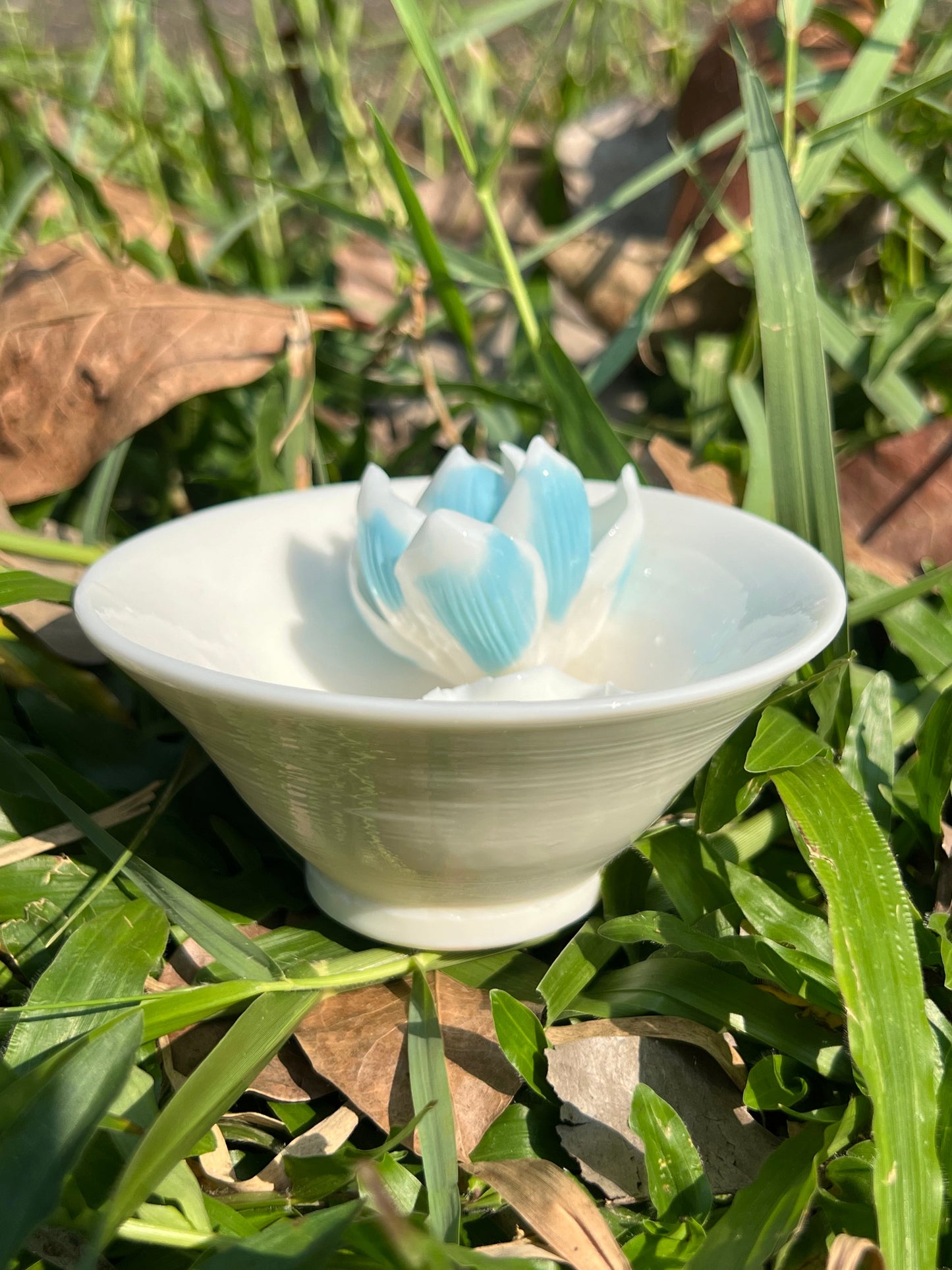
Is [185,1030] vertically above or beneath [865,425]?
beneath

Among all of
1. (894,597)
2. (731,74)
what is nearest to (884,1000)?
(894,597)

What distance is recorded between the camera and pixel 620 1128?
504 mm

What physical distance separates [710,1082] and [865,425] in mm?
648

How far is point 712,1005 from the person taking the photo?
20.8 inches

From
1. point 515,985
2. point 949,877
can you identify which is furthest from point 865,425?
point 515,985

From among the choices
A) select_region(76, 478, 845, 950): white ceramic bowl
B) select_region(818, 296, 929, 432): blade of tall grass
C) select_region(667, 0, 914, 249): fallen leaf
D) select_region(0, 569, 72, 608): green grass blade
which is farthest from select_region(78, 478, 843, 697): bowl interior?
select_region(667, 0, 914, 249): fallen leaf

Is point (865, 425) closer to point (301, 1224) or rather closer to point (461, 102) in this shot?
point (301, 1224)

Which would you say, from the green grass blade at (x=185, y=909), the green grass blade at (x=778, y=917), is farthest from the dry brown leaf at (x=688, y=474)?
the green grass blade at (x=185, y=909)

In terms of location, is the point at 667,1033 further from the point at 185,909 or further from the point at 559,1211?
the point at 185,909

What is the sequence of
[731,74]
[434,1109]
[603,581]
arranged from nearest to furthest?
[434,1109], [603,581], [731,74]

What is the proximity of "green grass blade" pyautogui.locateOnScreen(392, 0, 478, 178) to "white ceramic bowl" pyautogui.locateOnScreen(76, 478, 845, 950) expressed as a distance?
0.79ft

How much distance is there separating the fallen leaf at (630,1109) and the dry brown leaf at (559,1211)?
0.17 feet

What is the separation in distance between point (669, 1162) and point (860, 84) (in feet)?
2.43

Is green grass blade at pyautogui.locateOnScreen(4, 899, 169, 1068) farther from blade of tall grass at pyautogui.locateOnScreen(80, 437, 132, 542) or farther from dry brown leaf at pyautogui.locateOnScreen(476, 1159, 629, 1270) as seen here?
blade of tall grass at pyautogui.locateOnScreen(80, 437, 132, 542)
